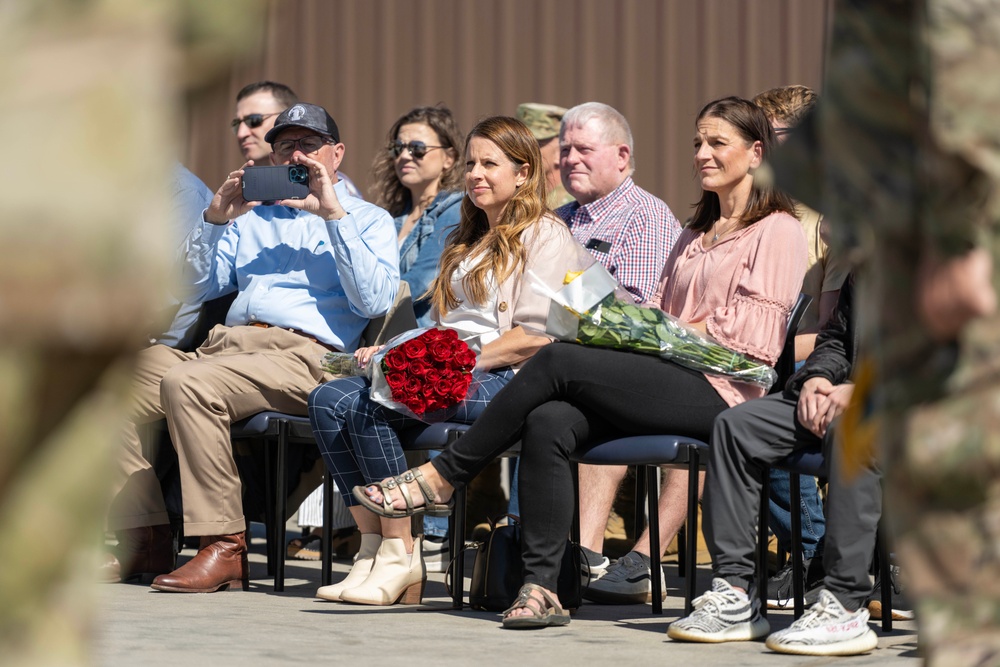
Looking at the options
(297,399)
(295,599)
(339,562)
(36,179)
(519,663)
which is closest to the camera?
(36,179)

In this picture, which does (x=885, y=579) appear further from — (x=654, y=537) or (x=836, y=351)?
(x=654, y=537)

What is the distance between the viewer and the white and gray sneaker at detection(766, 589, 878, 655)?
3391 millimetres

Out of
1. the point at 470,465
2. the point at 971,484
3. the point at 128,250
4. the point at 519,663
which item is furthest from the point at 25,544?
the point at 470,465

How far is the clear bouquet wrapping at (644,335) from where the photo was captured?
397 cm

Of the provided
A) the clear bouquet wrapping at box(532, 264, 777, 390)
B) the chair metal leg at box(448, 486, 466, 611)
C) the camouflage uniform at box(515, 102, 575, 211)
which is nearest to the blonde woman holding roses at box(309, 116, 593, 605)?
the chair metal leg at box(448, 486, 466, 611)

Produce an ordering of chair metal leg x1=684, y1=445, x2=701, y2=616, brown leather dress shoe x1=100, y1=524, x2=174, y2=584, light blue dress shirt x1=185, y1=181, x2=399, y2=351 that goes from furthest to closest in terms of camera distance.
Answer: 1. brown leather dress shoe x1=100, y1=524, x2=174, y2=584
2. light blue dress shirt x1=185, y1=181, x2=399, y2=351
3. chair metal leg x1=684, y1=445, x2=701, y2=616

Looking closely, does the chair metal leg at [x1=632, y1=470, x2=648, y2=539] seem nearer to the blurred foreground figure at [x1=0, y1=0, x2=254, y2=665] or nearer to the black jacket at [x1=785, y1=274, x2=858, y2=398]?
the black jacket at [x1=785, y1=274, x2=858, y2=398]

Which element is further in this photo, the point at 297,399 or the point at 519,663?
the point at 297,399

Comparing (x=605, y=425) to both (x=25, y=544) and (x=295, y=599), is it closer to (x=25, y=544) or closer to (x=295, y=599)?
(x=295, y=599)

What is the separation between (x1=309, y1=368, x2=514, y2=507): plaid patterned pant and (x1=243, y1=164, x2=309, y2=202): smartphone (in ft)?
2.40

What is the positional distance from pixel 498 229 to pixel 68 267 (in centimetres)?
368

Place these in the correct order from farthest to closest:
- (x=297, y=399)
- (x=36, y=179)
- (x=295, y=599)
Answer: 1. (x=297, y=399)
2. (x=295, y=599)
3. (x=36, y=179)

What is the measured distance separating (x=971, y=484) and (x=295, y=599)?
316 cm

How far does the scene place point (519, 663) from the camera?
128 inches
